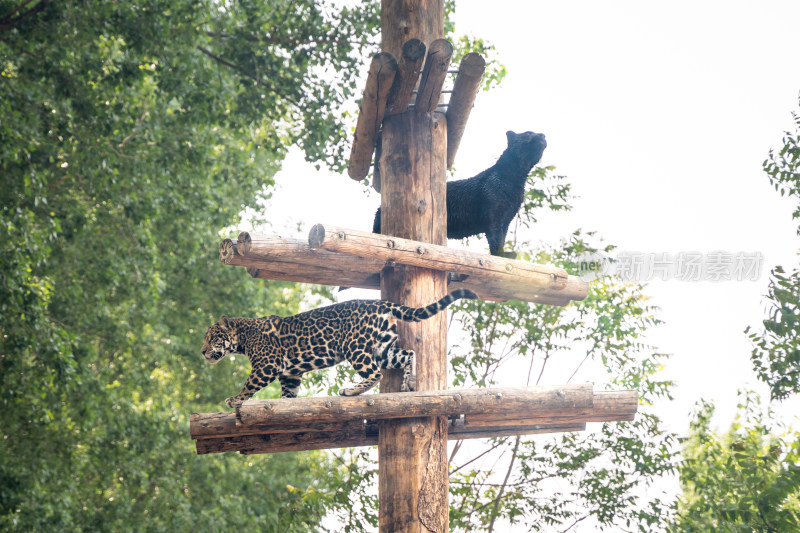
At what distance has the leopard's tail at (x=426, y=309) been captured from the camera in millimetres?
4379

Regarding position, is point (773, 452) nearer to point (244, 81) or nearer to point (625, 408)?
point (625, 408)

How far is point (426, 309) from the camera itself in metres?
4.40

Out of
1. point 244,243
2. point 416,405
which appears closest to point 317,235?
point 244,243

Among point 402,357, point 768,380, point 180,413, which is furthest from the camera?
point 180,413

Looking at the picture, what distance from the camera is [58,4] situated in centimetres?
877

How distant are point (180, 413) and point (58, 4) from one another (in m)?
7.85

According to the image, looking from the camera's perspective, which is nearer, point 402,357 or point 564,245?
point 402,357

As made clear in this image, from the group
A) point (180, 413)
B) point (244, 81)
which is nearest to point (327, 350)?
point (244, 81)

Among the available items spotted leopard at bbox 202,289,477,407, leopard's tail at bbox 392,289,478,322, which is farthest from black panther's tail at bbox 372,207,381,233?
leopard's tail at bbox 392,289,478,322

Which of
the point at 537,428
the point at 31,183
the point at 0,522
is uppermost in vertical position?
the point at 31,183

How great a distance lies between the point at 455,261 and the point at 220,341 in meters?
1.61

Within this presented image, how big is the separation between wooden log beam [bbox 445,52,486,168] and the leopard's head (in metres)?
1.97

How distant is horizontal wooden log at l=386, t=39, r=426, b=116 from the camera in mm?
4699

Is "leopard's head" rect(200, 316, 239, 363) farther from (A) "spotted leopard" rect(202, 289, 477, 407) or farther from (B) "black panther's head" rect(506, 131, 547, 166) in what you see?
(B) "black panther's head" rect(506, 131, 547, 166)
